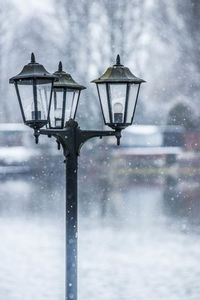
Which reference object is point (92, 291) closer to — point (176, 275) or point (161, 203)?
point (176, 275)

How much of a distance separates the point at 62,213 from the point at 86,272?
5.70m

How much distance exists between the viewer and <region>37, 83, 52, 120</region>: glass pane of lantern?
17.0 ft

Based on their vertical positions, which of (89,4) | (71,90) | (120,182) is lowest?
(120,182)

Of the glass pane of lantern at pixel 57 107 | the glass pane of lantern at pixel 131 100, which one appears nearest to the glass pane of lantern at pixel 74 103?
the glass pane of lantern at pixel 57 107

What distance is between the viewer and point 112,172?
23.6 m

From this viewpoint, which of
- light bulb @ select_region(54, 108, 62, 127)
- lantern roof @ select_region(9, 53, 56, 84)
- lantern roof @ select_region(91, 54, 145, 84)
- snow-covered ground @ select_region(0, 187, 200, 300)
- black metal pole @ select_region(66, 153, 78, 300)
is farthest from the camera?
snow-covered ground @ select_region(0, 187, 200, 300)

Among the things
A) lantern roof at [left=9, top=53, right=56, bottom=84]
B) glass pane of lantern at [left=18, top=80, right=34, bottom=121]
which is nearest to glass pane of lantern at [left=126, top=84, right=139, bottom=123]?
lantern roof at [left=9, top=53, right=56, bottom=84]

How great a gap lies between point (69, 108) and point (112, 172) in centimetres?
1783

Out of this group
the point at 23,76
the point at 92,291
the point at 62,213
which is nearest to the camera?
the point at 23,76

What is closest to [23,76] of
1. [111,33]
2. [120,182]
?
[120,182]

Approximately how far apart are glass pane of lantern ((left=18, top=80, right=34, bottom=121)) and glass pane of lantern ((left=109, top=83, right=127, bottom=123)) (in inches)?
24.7

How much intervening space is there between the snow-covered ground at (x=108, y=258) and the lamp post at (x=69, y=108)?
2.36 metres

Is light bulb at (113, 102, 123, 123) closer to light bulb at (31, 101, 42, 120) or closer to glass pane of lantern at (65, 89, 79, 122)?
glass pane of lantern at (65, 89, 79, 122)

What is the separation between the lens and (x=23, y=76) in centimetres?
516
